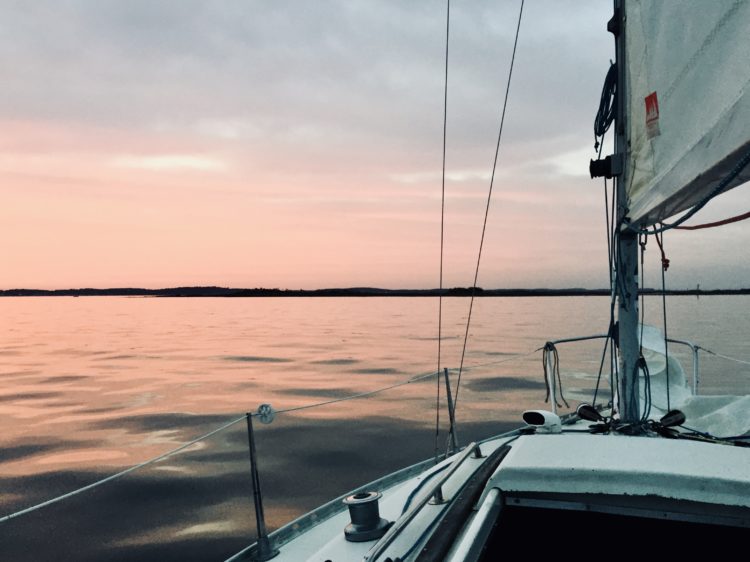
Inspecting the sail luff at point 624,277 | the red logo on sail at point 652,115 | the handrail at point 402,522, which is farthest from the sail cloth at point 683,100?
the handrail at point 402,522

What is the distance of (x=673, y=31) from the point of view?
3.29m

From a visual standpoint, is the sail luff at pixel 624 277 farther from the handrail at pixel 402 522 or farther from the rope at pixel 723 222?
the handrail at pixel 402 522

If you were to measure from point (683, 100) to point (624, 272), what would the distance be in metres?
1.95

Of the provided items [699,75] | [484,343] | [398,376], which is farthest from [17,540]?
[484,343]

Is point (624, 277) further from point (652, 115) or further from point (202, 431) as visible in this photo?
point (202, 431)

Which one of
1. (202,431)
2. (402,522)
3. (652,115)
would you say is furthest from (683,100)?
(202,431)

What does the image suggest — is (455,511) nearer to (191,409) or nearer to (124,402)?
(191,409)

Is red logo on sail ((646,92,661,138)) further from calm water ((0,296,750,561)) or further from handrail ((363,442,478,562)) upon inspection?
calm water ((0,296,750,561))

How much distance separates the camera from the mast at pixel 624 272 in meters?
4.60

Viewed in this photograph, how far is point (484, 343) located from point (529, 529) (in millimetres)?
29063

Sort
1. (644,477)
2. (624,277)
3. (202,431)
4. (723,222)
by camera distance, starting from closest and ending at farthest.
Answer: (644,477) < (723,222) < (624,277) < (202,431)

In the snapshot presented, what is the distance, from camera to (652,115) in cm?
360

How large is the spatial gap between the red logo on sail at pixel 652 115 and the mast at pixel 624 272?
0.88m

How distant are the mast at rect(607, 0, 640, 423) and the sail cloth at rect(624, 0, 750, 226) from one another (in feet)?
0.95
